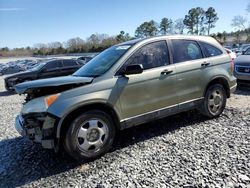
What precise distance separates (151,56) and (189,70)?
0.85 m

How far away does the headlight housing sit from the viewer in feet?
11.6

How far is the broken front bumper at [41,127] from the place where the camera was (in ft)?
11.6

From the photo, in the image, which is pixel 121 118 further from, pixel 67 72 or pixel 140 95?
pixel 67 72

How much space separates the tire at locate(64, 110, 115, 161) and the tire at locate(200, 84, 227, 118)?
2217 mm

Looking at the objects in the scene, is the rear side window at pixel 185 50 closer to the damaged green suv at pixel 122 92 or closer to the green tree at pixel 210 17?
the damaged green suv at pixel 122 92

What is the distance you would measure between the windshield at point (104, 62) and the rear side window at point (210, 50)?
176cm

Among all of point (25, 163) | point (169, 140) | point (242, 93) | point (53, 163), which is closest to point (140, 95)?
point (169, 140)

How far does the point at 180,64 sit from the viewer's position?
4.64 metres

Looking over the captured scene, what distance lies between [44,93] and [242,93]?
252 inches

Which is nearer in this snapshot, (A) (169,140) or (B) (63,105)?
(B) (63,105)

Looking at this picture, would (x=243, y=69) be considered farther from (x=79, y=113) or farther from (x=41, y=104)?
(x=41, y=104)

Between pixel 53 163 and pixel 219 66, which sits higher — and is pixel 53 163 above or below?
below

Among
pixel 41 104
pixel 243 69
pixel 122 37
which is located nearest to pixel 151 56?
pixel 41 104

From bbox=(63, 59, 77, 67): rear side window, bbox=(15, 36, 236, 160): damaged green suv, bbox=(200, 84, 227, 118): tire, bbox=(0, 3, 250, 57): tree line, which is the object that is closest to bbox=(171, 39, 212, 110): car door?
bbox=(15, 36, 236, 160): damaged green suv
